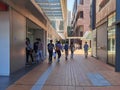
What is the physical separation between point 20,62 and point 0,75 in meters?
3.00

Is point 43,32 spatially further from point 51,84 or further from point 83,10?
point 83,10

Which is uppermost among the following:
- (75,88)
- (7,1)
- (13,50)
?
(7,1)

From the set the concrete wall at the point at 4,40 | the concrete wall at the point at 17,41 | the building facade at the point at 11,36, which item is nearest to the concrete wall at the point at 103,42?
the concrete wall at the point at 17,41

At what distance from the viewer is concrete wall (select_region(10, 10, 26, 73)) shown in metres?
14.9

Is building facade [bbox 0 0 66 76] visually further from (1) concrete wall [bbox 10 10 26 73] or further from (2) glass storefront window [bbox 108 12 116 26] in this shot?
(2) glass storefront window [bbox 108 12 116 26]

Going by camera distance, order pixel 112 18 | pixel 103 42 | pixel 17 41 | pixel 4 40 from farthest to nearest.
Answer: pixel 103 42 → pixel 112 18 → pixel 17 41 → pixel 4 40

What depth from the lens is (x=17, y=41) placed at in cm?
1622

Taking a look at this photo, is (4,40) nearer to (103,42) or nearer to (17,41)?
(17,41)

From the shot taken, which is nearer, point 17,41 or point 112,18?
point 17,41

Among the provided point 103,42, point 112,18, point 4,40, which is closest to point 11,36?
point 4,40

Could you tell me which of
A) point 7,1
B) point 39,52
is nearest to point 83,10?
point 39,52

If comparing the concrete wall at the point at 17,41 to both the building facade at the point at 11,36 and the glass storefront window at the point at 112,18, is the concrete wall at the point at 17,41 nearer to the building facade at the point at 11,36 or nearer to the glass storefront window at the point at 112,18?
the building facade at the point at 11,36

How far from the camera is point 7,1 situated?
44.4 ft

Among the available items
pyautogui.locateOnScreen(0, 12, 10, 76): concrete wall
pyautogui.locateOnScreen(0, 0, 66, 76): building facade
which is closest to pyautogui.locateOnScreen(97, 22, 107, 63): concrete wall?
pyautogui.locateOnScreen(0, 0, 66, 76): building facade
